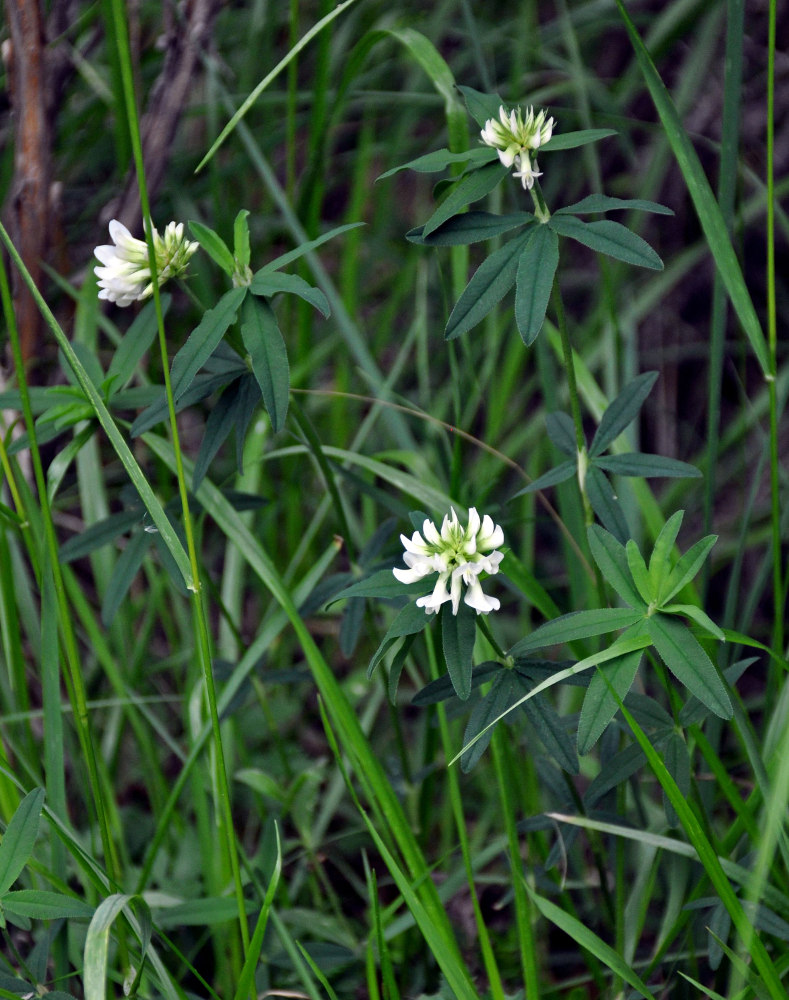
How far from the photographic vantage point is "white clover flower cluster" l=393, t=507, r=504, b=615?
33.7 inches

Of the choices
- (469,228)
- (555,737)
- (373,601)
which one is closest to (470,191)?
(469,228)

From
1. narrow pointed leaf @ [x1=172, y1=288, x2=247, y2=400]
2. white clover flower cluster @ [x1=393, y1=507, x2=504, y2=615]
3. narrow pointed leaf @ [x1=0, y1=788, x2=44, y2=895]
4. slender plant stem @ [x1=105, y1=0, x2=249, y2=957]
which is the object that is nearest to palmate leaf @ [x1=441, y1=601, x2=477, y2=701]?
white clover flower cluster @ [x1=393, y1=507, x2=504, y2=615]

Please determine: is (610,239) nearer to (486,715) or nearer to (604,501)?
(604,501)

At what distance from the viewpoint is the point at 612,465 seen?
1.07m

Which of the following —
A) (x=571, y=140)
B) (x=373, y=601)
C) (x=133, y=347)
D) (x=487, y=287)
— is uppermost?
(x=571, y=140)

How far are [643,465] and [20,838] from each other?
0.78 meters

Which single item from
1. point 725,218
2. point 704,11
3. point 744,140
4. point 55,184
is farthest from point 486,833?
point 704,11

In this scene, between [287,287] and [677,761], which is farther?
[677,761]

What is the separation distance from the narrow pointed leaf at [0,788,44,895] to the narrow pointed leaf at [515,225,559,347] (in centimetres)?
70

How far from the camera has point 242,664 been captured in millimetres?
1304

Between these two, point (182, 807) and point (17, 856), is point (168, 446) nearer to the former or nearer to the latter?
point (17, 856)

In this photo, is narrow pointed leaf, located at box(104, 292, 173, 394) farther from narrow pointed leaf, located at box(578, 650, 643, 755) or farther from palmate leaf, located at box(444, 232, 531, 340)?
narrow pointed leaf, located at box(578, 650, 643, 755)

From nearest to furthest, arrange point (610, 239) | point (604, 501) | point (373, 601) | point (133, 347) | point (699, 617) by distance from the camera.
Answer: point (699, 617)
point (610, 239)
point (604, 501)
point (133, 347)
point (373, 601)

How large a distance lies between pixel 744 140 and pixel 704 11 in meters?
0.33
